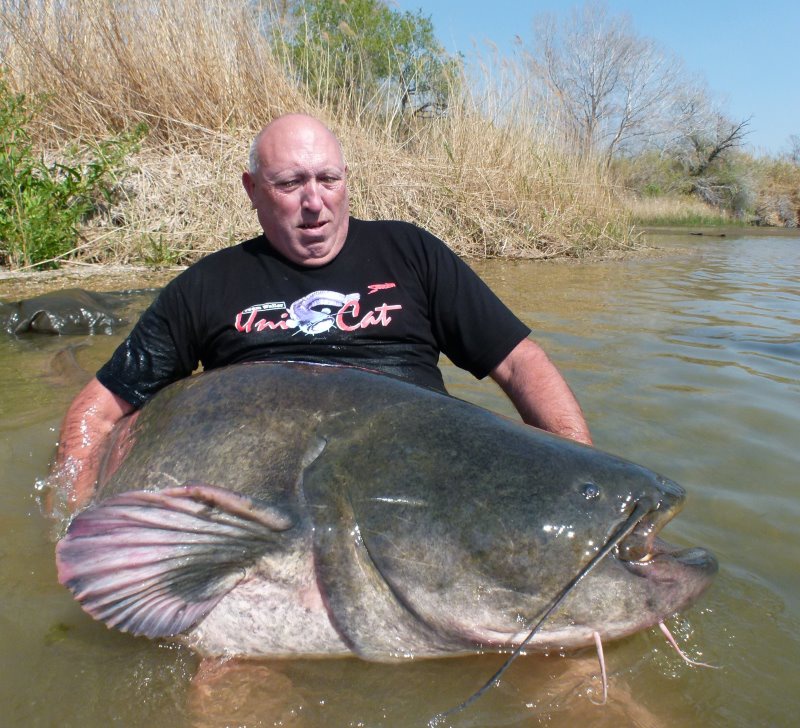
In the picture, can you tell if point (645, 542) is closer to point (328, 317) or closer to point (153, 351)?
point (328, 317)

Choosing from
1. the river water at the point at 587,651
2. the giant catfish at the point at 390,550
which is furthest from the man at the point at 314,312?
the giant catfish at the point at 390,550

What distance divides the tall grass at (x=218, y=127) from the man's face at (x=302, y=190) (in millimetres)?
5162

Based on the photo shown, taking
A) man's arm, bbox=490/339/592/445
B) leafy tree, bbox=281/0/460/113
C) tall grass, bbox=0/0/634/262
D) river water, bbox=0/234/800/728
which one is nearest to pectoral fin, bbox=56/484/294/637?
river water, bbox=0/234/800/728

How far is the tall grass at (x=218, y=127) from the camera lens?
8070 millimetres

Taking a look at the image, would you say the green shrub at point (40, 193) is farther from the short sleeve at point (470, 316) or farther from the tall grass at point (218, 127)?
the short sleeve at point (470, 316)

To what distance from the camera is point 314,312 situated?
2691 millimetres

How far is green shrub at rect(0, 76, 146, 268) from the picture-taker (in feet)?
22.3

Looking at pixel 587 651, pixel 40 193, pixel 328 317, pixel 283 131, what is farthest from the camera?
pixel 40 193

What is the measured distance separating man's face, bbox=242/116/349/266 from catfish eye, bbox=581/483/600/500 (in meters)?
1.46

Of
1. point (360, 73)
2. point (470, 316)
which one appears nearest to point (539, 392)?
point (470, 316)

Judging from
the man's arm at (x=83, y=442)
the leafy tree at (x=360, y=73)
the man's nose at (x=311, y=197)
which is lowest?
the man's arm at (x=83, y=442)

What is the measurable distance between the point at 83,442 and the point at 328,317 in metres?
0.95

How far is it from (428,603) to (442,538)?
6.0 inches

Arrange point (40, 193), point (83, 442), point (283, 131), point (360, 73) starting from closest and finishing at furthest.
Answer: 1. point (83, 442)
2. point (283, 131)
3. point (40, 193)
4. point (360, 73)
